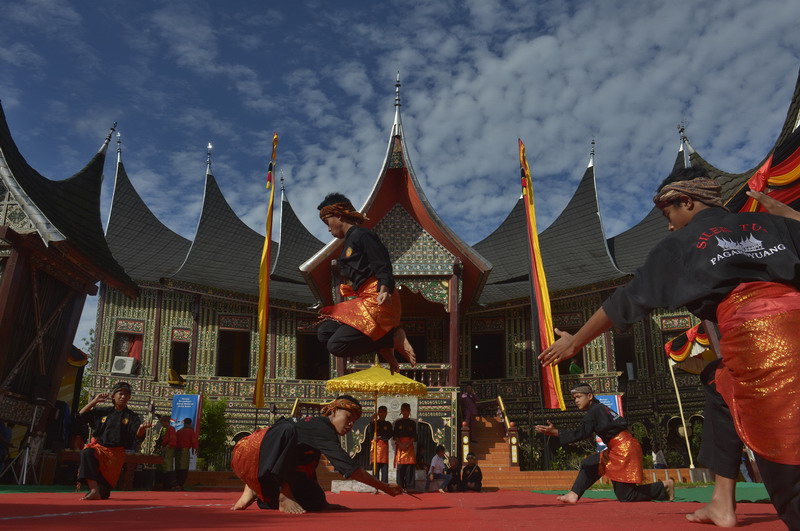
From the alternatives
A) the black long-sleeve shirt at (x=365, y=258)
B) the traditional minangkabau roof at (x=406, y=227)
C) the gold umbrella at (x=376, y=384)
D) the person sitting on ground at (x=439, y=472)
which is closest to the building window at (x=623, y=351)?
the traditional minangkabau roof at (x=406, y=227)

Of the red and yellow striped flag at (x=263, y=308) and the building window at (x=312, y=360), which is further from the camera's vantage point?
the building window at (x=312, y=360)

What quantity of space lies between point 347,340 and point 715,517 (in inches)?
102

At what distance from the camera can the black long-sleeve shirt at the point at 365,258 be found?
4734 millimetres

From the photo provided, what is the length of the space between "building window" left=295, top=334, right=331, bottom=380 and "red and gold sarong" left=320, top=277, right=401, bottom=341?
16518 mm

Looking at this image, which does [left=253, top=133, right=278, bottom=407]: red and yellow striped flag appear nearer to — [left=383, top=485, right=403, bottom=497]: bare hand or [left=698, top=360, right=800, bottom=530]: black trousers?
[left=383, top=485, right=403, bottom=497]: bare hand

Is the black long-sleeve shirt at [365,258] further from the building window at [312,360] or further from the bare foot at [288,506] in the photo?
the building window at [312,360]

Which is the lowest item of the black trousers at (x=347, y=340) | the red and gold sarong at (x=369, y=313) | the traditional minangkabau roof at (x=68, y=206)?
the black trousers at (x=347, y=340)

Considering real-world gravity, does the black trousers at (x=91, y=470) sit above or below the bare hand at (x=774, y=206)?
below

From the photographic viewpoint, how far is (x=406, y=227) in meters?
17.0

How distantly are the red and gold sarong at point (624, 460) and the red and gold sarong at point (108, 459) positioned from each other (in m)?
4.66

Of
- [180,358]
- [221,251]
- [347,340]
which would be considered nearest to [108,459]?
[347,340]

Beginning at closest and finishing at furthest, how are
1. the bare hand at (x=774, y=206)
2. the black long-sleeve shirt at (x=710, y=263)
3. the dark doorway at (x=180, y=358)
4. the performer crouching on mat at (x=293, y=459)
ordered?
the black long-sleeve shirt at (x=710, y=263), the bare hand at (x=774, y=206), the performer crouching on mat at (x=293, y=459), the dark doorway at (x=180, y=358)

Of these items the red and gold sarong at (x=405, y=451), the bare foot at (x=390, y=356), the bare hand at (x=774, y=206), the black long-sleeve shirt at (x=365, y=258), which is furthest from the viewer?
the red and gold sarong at (x=405, y=451)

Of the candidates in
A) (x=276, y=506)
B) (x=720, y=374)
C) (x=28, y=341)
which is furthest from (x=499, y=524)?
(x=28, y=341)
